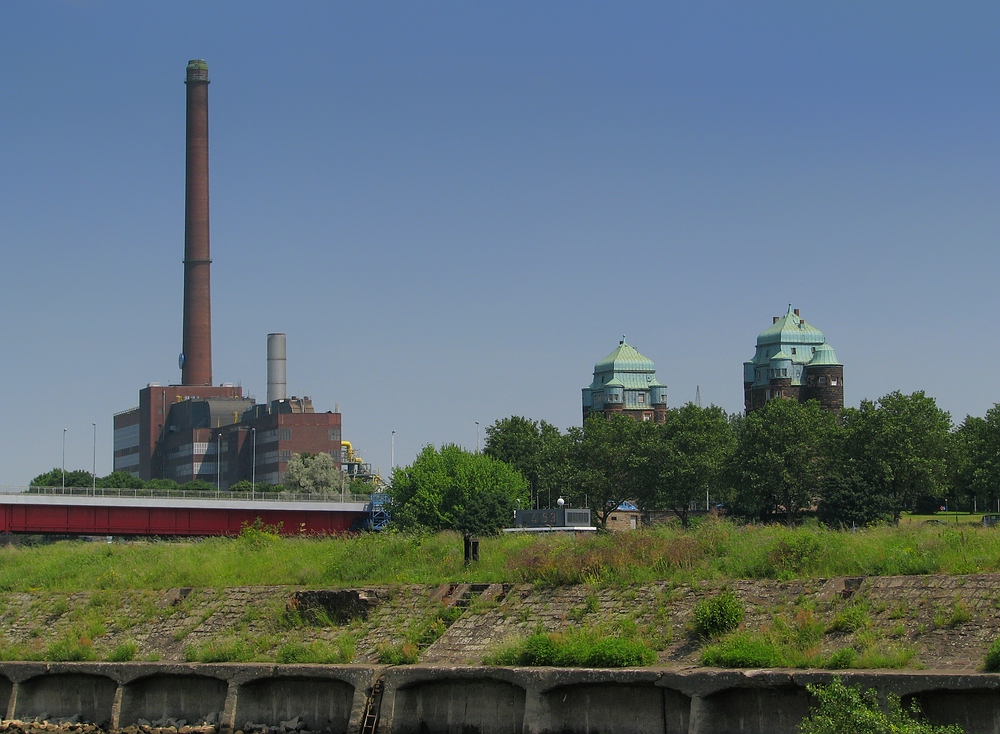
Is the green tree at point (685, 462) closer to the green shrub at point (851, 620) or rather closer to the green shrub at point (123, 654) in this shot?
the green shrub at point (123, 654)

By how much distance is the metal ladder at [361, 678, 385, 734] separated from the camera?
30.3 m

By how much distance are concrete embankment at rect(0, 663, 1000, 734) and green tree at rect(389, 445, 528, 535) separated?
55593mm

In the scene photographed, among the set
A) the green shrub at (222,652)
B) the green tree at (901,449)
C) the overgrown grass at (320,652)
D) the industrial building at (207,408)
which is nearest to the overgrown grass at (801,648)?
the overgrown grass at (320,652)

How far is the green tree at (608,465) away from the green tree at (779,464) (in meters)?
11.1

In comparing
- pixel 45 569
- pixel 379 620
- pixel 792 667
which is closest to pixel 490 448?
pixel 45 569

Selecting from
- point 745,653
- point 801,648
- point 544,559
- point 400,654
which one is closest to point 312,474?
point 544,559

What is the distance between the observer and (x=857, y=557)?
3142 centimetres

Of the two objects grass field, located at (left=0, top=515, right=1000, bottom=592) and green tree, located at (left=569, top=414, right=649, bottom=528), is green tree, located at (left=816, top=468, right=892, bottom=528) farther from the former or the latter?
grass field, located at (left=0, top=515, right=1000, bottom=592)

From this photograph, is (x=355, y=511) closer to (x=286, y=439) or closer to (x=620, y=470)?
(x=620, y=470)

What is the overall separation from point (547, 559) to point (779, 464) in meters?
79.2

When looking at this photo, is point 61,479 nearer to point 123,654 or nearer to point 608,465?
point 608,465

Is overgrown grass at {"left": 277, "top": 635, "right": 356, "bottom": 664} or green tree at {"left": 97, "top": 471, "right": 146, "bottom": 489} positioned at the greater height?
green tree at {"left": 97, "top": 471, "right": 146, "bottom": 489}

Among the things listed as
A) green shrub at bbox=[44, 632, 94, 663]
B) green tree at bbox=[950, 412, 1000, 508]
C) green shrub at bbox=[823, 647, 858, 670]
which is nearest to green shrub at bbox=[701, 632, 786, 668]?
green shrub at bbox=[823, 647, 858, 670]

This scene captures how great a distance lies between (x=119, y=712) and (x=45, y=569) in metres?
14.6
